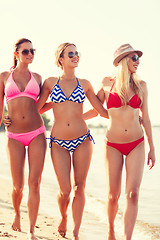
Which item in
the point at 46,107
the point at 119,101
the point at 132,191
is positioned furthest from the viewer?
the point at 46,107

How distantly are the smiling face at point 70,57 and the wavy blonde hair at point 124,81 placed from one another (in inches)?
26.8

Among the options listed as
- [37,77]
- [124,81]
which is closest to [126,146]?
[124,81]

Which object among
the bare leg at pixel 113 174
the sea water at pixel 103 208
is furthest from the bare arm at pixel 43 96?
the sea water at pixel 103 208

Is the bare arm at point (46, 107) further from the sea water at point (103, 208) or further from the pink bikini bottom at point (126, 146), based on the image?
the sea water at point (103, 208)

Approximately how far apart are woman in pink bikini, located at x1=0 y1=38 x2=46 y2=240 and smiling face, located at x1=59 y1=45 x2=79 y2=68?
52 centimetres

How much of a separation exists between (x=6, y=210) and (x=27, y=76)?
3756 mm

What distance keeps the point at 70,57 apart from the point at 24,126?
1248mm

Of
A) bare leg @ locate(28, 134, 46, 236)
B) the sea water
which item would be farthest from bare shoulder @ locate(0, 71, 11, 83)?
the sea water

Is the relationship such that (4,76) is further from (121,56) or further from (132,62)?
(132,62)

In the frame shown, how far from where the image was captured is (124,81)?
567 cm

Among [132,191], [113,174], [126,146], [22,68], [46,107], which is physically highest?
[22,68]

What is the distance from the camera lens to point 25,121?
5.98 metres

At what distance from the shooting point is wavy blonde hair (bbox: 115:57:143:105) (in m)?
5.64

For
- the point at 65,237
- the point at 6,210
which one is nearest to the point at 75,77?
the point at 65,237
